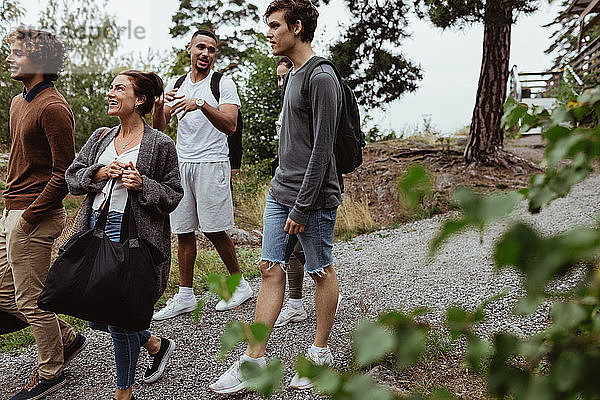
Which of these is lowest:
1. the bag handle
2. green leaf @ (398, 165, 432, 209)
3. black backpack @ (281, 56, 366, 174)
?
the bag handle

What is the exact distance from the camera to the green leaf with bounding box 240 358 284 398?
60 centimetres

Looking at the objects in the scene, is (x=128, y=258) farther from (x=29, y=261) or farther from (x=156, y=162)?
(x=29, y=261)

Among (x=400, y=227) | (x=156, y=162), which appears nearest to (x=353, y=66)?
(x=400, y=227)

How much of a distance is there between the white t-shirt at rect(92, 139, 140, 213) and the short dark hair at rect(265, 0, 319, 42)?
3.46 ft

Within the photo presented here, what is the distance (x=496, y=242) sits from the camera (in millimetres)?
439

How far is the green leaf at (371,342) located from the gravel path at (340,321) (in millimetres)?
1693

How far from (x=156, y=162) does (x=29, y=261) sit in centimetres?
98

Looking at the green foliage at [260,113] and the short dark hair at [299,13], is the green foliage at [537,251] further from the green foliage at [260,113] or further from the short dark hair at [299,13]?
the green foliage at [260,113]

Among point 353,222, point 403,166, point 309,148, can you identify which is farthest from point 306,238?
point 403,166

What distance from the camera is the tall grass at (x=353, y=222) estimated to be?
8492mm

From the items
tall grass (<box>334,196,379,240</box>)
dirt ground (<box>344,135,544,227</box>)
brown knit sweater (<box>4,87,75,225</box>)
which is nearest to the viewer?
brown knit sweater (<box>4,87,75,225</box>)

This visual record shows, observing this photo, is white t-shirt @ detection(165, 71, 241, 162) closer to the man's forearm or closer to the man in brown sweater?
the man's forearm

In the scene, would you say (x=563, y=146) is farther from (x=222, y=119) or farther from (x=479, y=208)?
(x=222, y=119)

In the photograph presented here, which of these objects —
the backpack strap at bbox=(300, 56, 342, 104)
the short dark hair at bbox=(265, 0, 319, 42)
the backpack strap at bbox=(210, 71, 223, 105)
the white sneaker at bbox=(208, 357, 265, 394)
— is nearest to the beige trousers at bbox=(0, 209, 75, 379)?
the white sneaker at bbox=(208, 357, 265, 394)
